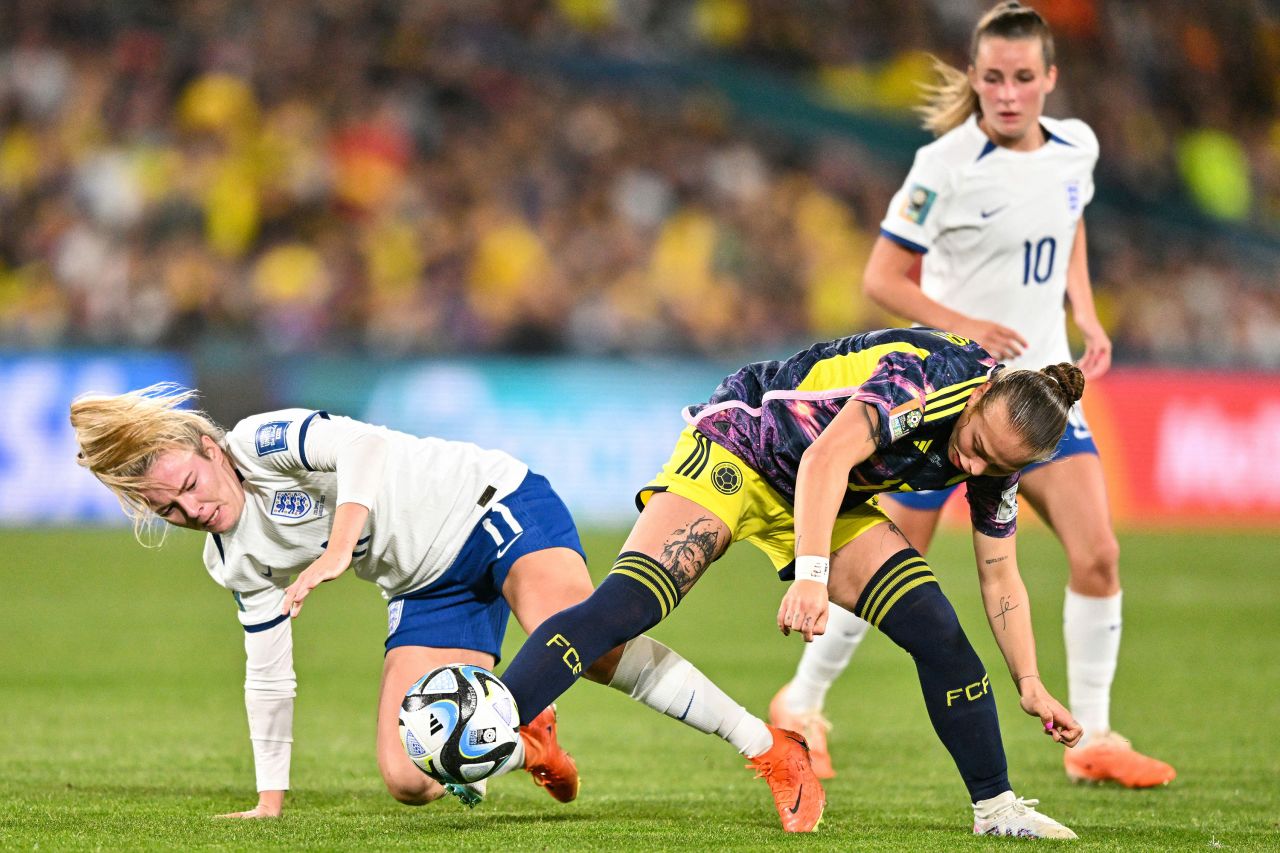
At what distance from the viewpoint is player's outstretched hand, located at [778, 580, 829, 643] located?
4051 millimetres

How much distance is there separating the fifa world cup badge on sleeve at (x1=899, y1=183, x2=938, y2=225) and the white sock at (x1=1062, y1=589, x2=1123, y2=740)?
1.46 meters

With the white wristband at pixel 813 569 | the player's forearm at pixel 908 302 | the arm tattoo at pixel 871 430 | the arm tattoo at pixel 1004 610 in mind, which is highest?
the player's forearm at pixel 908 302

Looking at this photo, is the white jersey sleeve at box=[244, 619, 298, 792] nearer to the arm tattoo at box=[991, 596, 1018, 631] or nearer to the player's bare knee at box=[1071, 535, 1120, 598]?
the arm tattoo at box=[991, 596, 1018, 631]

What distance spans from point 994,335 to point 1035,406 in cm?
155

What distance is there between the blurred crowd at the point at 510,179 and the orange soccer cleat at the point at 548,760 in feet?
33.2

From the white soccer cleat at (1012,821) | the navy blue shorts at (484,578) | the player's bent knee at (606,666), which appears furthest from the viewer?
the navy blue shorts at (484,578)

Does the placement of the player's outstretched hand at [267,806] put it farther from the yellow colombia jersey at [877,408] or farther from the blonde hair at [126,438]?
the yellow colombia jersey at [877,408]

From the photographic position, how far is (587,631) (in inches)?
170

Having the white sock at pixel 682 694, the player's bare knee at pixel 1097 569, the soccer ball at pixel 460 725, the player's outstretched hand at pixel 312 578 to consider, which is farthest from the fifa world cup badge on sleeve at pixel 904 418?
the player's bare knee at pixel 1097 569

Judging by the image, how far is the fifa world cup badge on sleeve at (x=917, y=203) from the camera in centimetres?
601

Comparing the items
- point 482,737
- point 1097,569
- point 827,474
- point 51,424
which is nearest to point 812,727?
point 1097,569

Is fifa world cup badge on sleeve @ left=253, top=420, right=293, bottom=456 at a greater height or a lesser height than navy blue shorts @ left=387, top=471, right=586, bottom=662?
greater

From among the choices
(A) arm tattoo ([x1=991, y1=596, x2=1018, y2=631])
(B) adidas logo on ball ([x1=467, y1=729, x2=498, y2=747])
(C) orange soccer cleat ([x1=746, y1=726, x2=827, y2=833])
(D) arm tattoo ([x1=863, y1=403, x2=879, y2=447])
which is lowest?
(C) orange soccer cleat ([x1=746, y1=726, x2=827, y2=833])

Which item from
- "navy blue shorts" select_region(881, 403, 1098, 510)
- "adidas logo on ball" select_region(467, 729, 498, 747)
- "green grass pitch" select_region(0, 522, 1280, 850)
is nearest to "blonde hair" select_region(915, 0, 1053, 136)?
"navy blue shorts" select_region(881, 403, 1098, 510)
